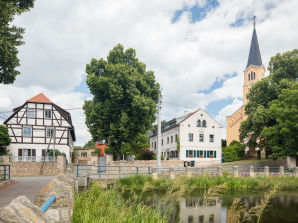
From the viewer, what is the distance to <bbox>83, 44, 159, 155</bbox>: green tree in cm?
3130

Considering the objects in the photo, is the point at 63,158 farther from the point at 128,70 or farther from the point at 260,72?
the point at 260,72

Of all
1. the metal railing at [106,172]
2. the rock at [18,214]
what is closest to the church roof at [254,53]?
the metal railing at [106,172]

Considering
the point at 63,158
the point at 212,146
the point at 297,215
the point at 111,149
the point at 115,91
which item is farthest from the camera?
the point at 212,146

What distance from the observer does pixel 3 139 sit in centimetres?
3278

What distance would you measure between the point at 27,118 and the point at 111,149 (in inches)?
499

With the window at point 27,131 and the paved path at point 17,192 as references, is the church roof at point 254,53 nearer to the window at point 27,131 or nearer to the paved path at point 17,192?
the window at point 27,131

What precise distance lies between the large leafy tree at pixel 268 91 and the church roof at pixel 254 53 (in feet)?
84.4

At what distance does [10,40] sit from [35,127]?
84.4 ft

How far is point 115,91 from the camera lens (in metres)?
30.8

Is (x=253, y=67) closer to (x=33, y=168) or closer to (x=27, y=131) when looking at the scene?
(x=27, y=131)

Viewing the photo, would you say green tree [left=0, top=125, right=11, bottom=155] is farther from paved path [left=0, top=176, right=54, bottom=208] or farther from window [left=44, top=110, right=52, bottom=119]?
paved path [left=0, top=176, right=54, bottom=208]

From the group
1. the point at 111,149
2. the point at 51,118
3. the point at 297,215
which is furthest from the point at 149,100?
the point at 297,215

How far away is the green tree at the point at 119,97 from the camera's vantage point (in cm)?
3130

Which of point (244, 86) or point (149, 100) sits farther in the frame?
point (244, 86)
